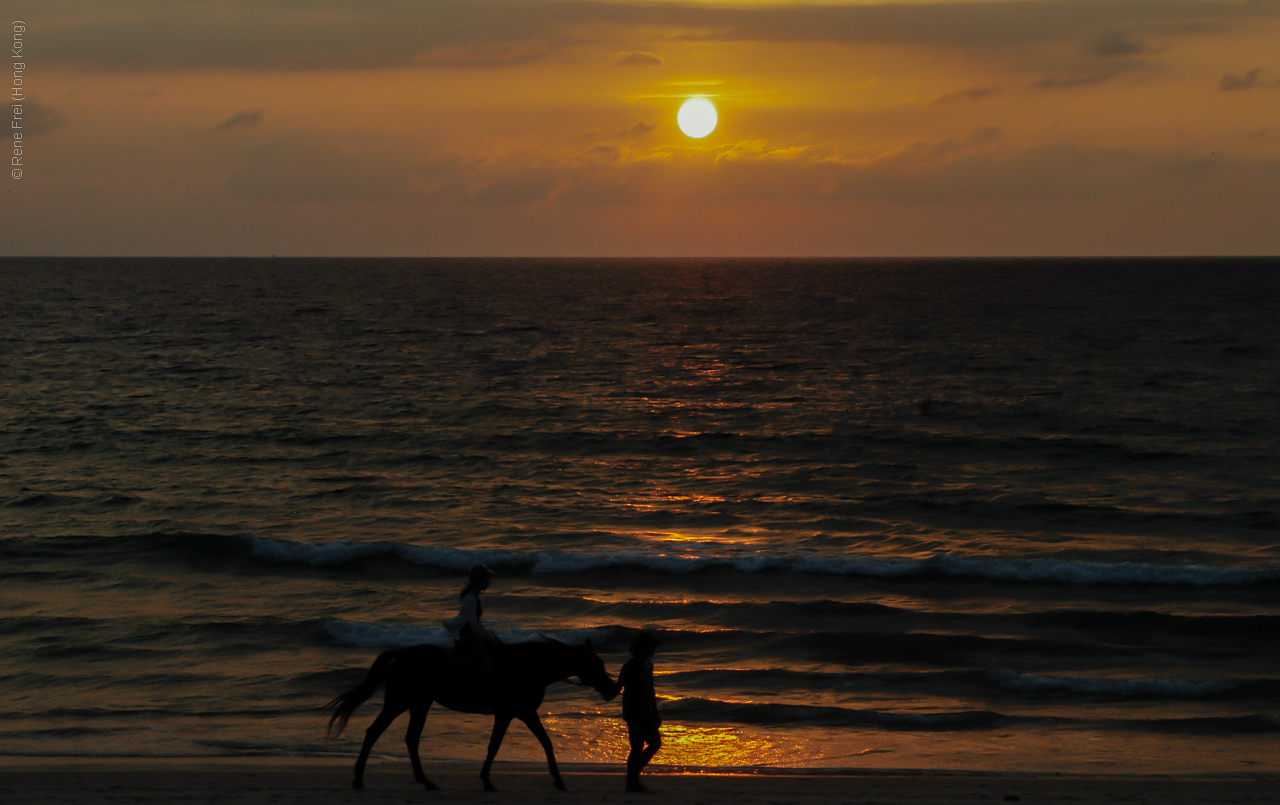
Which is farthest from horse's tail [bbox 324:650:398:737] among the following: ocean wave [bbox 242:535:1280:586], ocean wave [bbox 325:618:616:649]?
ocean wave [bbox 242:535:1280:586]

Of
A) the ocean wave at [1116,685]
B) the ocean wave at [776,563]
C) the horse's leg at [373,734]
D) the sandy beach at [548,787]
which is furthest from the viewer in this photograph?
the ocean wave at [776,563]

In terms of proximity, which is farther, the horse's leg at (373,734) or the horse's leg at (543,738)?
the horse's leg at (373,734)

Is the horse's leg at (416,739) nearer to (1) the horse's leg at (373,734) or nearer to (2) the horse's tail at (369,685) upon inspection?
(1) the horse's leg at (373,734)

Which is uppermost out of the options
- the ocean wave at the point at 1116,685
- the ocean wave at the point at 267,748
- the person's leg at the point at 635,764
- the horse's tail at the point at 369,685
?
the horse's tail at the point at 369,685

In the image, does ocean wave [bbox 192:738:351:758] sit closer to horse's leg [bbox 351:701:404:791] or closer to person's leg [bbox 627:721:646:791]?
horse's leg [bbox 351:701:404:791]

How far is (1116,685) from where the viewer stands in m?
Result: 15.4

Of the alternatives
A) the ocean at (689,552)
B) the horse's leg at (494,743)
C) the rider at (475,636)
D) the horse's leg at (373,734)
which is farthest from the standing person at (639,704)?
the horse's leg at (373,734)

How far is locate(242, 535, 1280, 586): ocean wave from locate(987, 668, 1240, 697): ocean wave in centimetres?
527

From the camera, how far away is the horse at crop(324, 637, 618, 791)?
10.6m

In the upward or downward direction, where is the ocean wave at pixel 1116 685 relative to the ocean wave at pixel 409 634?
upward

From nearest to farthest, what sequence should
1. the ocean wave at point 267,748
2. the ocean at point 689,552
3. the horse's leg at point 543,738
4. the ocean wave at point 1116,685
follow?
the horse's leg at point 543,738 → the ocean wave at point 267,748 → the ocean at point 689,552 → the ocean wave at point 1116,685

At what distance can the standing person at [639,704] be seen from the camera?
10500mm

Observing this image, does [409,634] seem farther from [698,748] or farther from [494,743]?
[494,743]

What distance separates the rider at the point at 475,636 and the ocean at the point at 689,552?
2.73 m
